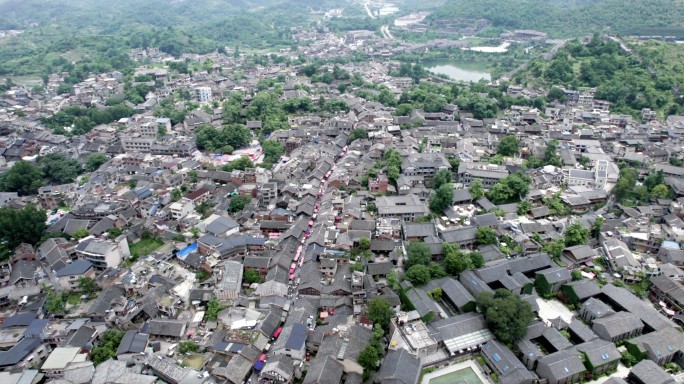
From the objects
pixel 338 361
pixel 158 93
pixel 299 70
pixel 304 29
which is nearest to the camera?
pixel 338 361

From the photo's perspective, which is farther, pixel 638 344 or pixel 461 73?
pixel 461 73

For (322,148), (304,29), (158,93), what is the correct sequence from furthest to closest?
(304,29) < (158,93) < (322,148)

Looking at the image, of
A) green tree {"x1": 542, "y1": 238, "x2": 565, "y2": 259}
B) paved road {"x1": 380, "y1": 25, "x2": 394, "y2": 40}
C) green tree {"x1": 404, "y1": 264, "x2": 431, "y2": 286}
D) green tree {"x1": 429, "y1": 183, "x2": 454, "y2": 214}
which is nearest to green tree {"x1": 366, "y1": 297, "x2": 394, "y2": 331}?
green tree {"x1": 404, "y1": 264, "x2": 431, "y2": 286}

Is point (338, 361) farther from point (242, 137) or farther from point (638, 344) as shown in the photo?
point (242, 137)

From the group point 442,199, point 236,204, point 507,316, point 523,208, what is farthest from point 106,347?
point 523,208

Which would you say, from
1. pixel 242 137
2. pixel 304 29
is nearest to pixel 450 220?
pixel 242 137

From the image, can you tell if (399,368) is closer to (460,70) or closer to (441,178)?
(441,178)

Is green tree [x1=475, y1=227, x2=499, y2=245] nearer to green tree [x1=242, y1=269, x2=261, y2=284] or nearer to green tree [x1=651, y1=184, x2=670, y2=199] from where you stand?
green tree [x1=242, y1=269, x2=261, y2=284]
